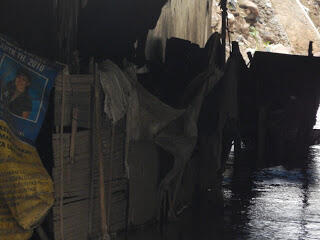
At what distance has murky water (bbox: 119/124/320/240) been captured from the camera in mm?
8555

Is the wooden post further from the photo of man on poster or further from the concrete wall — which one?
the concrete wall

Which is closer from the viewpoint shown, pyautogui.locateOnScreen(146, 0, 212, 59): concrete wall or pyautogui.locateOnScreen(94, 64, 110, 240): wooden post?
pyautogui.locateOnScreen(94, 64, 110, 240): wooden post

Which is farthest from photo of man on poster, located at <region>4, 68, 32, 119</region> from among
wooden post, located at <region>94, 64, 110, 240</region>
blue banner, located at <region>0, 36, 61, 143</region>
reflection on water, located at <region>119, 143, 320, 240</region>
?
reflection on water, located at <region>119, 143, 320, 240</region>

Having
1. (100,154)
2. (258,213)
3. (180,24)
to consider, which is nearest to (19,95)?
(100,154)

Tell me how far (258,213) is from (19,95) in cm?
490

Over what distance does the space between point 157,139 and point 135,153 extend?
0.38 meters

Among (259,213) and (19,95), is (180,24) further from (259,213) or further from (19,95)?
(19,95)

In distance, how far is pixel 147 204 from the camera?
8.68 m

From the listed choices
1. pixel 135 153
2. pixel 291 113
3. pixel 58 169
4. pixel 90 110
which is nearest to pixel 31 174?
pixel 58 169

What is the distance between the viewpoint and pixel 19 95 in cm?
632

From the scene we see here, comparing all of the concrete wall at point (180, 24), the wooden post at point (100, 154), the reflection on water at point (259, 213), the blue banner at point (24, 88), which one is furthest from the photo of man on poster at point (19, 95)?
the concrete wall at point (180, 24)

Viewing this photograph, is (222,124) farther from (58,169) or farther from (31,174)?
(31,174)

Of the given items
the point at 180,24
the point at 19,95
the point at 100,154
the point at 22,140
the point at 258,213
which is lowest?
the point at 258,213

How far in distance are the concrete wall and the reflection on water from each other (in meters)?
2.67
